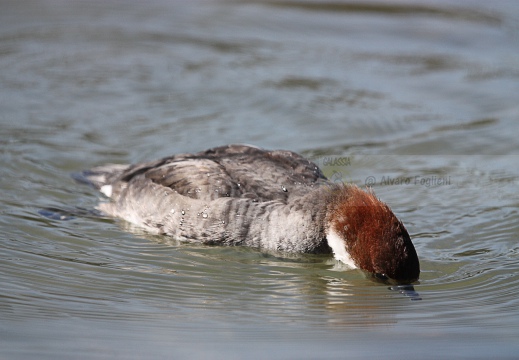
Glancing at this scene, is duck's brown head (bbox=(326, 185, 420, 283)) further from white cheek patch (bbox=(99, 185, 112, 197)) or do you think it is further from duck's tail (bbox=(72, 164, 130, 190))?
duck's tail (bbox=(72, 164, 130, 190))

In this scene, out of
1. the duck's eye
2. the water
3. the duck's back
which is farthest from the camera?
the duck's back

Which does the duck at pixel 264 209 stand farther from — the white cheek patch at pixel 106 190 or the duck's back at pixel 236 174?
the white cheek patch at pixel 106 190

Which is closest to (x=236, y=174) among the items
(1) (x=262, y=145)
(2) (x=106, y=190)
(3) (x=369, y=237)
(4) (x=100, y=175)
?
(3) (x=369, y=237)

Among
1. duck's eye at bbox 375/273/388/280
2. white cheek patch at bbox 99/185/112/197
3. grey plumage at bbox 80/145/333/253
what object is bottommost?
white cheek patch at bbox 99/185/112/197

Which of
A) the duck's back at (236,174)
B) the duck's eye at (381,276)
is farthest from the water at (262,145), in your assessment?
the duck's back at (236,174)

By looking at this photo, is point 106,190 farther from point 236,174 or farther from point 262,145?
point 262,145

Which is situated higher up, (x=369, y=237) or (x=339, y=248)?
(x=369, y=237)

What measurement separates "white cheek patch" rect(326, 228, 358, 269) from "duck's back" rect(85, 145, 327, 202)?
1.92ft

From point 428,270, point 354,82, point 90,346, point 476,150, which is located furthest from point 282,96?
point 90,346

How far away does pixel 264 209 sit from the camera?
849 cm

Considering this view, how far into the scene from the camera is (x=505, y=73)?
45.6 ft

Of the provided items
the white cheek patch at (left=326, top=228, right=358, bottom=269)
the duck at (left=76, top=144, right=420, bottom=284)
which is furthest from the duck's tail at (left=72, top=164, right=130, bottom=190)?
the white cheek patch at (left=326, top=228, right=358, bottom=269)

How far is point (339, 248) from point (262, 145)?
371 centimetres

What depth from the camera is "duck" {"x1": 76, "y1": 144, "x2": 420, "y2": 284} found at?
763 cm
